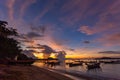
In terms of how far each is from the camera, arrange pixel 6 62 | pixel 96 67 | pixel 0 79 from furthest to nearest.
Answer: pixel 96 67
pixel 6 62
pixel 0 79

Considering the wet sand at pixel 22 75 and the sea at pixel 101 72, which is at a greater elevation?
the wet sand at pixel 22 75

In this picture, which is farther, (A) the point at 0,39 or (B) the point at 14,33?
(B) the point at 14,33

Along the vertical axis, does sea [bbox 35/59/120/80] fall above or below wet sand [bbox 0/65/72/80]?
below

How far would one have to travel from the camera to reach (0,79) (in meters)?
20.4

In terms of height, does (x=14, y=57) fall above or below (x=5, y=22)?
below

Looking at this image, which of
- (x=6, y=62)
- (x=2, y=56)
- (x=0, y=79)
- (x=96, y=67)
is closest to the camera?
(x=0, y=79)

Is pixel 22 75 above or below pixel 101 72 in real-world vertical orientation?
above

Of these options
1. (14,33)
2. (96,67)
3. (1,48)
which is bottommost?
(96,67)

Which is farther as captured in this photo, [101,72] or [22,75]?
[101,72]

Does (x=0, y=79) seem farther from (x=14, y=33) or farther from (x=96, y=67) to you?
(x=96, y=67)

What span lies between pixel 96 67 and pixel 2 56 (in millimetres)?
65573

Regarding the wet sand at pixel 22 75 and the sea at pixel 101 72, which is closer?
the wet sand at pixel 22 75

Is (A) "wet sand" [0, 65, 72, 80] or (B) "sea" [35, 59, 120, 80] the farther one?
(B) "sea" [35, 59, 120, 80]

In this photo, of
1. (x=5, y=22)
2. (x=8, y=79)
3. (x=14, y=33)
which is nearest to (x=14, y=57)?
(x=14, y=33)
